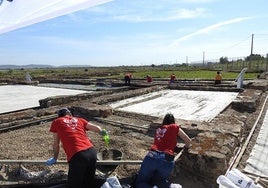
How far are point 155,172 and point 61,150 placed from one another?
239 cm

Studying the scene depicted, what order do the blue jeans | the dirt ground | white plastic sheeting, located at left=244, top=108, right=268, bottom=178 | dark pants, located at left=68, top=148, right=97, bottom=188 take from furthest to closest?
1. white plastic sheeting, located at left=244, top=108, right=268, bottom=178
2. the dirt ground
3. the blue jeans
4. dark pants, located at left=68, top=148, right=97, bottom=188

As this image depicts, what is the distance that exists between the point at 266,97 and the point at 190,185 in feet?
32.9

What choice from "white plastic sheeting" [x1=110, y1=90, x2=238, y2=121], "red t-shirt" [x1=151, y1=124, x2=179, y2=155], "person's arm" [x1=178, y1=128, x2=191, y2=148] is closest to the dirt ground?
"person's arm" [x1=178, y1=128, x2=191, y2=148]

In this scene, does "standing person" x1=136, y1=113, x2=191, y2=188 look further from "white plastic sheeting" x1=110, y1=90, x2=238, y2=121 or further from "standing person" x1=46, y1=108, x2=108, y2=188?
"white plastic sheeting" x1=110, y1=90, x2=238, y2=121

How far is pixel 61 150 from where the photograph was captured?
5.67m

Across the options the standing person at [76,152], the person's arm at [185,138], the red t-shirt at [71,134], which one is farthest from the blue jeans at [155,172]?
the red t-shirt at [71,134]

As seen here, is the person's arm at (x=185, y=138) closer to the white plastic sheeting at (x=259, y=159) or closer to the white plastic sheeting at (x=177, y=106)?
the white plastic sheeting at (x=259, y=159)

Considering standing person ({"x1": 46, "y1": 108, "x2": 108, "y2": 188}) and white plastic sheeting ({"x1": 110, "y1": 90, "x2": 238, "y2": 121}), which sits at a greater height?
standing person ({"x1": 46, "y1": 108, "x2": 108, "y2": 188})

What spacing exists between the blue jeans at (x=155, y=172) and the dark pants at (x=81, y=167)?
2.13ft

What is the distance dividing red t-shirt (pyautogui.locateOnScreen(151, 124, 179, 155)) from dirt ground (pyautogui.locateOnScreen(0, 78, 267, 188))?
0.79m

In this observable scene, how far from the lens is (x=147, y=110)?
9875 mm

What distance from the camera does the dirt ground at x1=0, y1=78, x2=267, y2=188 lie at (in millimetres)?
4520

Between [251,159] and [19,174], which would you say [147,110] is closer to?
[251,159]

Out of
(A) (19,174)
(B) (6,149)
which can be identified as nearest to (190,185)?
(A) (19,174)
